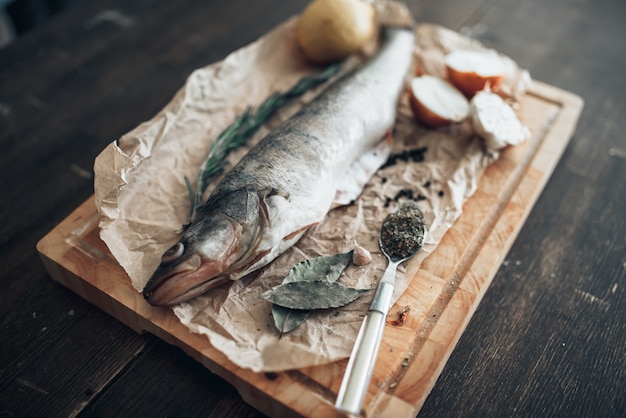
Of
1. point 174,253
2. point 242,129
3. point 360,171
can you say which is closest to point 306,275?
point 174,253

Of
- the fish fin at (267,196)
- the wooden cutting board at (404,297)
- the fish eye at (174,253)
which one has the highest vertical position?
the fish eye at (174,253)

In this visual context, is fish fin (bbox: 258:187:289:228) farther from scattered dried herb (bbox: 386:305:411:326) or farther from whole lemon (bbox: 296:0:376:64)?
whole lemon (bbox: 296:0:376:64)

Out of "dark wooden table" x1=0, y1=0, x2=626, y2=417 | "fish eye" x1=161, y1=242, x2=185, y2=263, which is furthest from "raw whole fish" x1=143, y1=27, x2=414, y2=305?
"dark wooden table" x1=0, y1=0, x2=626, y2=417

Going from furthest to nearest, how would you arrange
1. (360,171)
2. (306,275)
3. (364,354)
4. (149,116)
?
(149,116) → (360,171) → (306,275) → (364,354)

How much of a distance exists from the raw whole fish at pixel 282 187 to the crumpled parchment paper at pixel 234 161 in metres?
0.07

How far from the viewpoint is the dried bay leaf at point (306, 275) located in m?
1.27

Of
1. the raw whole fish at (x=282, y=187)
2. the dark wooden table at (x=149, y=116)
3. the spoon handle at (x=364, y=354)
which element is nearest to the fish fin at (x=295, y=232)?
the raw whole fish at (x=282, y=187)

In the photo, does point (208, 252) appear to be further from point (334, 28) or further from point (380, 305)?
point (334, 28)

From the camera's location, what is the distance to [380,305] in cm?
125

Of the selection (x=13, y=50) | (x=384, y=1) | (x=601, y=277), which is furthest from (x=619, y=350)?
(x=13, y=50)

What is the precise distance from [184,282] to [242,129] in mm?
691

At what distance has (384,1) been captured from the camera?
2209 millimetres

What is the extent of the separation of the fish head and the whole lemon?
0.87m

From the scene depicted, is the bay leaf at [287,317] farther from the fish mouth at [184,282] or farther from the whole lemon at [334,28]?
the whole lemon at [334,28]
